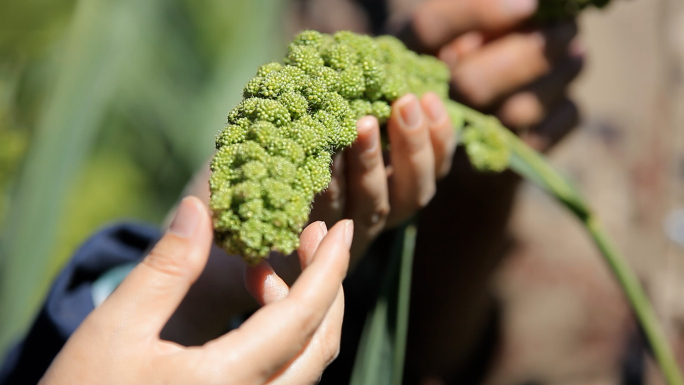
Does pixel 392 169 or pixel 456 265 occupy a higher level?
pixel 392 169

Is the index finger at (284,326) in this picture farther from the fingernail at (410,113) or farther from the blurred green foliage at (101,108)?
the blurred green foliage at (101,108)

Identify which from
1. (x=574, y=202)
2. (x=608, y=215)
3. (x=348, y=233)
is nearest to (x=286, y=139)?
(x=348, y=233)

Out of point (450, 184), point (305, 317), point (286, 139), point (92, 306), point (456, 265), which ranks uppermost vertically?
point (286, 139)

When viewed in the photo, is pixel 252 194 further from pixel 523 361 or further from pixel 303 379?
pixel 523 361

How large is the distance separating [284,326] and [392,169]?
362 mm

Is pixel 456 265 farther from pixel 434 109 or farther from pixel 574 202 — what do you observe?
pixel 434 109

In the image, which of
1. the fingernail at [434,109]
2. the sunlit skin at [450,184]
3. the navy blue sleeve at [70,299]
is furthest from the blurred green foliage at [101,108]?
the fingernail at [434,109]

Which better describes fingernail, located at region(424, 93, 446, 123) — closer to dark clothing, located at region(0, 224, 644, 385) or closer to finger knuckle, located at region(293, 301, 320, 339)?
dark clothing, located at region(0, 224, 644, 385)

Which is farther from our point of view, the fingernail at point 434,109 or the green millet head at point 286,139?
the fingernail at point 434,109

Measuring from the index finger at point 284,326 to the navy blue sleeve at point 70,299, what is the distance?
0.58m

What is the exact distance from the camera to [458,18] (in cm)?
105

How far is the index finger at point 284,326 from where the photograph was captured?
1.56 ft

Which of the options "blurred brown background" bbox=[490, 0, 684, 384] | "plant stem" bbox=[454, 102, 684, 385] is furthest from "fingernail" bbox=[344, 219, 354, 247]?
"blurred brown background" bbox=[490, 0, 684, 384]

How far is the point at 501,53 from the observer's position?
1.04 meters
